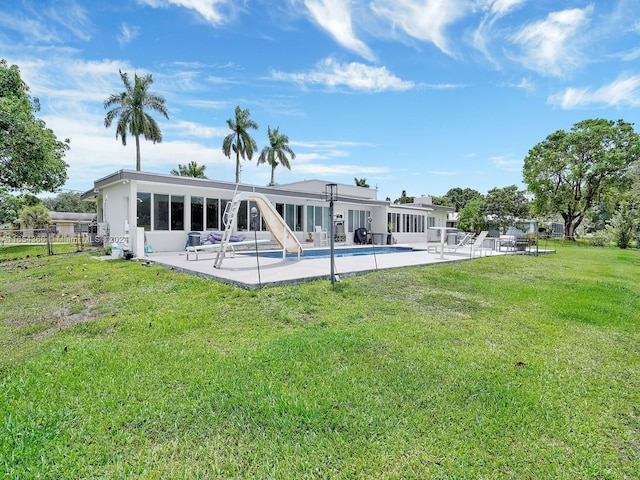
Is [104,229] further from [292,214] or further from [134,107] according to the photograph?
[134,107]

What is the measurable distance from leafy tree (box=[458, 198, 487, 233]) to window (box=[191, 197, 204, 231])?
2914 centimetres

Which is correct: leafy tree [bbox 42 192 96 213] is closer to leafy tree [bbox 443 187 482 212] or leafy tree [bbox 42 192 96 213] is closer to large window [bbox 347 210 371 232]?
large window [bbox 347 210 371 232]

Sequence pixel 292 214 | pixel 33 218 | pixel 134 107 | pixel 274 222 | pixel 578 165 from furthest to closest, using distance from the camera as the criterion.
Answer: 1. pixel 33 218
2. pixel 578 165
3. pixel 134 107
4. pixel 292 214
5. pixel 274 222

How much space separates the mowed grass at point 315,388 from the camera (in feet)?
7.58

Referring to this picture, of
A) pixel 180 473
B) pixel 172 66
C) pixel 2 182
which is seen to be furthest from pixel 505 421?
pixel 2 182

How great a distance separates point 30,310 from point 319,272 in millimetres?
5827

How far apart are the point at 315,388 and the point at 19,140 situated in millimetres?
18638

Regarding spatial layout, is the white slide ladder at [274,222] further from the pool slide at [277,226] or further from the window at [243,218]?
the window at [243,218]

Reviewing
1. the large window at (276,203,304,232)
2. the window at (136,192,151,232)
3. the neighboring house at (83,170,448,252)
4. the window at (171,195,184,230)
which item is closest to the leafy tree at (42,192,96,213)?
the neighboring house at (83,170,448,252)

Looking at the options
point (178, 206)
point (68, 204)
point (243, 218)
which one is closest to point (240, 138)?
Answer: point (243, 218)

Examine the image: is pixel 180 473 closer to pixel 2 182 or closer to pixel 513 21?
pixel 513 21

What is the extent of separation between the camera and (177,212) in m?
14.0

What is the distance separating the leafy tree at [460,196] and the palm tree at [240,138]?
141 feet

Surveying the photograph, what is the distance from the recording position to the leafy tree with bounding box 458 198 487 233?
3525 cm
